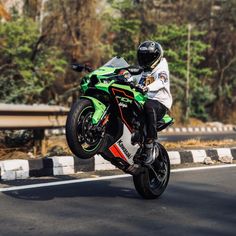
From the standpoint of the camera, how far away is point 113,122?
5.81 metres

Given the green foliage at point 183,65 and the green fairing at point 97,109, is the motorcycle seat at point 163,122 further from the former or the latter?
the green foliage at point 183,65

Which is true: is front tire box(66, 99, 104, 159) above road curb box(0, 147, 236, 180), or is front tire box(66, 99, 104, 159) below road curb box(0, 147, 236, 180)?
above

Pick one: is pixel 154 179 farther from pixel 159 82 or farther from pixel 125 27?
pixel 125 27

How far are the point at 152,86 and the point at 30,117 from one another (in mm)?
4375

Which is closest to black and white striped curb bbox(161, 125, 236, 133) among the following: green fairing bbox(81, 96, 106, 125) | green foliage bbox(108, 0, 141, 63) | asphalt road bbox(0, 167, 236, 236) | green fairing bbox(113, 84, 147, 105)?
green foliage bbox(108, 0, 141, 63)

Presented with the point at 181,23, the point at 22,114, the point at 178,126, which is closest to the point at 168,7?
the point at 181,23

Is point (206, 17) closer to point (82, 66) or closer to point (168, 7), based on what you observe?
point (168, 7)

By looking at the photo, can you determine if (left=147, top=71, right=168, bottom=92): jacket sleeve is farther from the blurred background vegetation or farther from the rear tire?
the blurred background vegetation

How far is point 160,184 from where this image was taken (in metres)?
6.33

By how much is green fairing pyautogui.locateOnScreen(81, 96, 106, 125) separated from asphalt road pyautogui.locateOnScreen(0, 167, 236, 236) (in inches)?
34.5

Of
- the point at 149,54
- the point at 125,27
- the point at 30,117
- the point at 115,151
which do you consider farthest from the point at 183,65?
the point at 115,151

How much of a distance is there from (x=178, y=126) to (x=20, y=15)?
32.0ft

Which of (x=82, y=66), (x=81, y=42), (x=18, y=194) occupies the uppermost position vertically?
(x=81, y=42)

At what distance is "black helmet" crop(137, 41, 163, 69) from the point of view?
607cm
